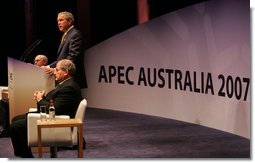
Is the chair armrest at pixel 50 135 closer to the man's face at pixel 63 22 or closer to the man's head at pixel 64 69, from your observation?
the man's head at pixel 64 69

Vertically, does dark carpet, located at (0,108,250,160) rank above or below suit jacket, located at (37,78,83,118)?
below

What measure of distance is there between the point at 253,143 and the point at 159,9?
6407 millimetres

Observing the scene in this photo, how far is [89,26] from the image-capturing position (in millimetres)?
12656

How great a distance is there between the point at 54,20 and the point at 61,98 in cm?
722

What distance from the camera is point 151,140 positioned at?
8297 millimetres

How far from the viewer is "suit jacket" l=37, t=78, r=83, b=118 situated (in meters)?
6.71

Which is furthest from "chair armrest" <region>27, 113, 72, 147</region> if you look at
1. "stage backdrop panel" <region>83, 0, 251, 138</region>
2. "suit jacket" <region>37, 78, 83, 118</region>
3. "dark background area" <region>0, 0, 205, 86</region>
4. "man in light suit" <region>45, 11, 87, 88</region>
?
"dark background area" <region>0, 0, 205, 86</region>

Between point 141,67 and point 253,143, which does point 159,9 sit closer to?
point 141,67

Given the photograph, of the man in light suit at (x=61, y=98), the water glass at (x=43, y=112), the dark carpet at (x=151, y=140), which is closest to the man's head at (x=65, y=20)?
the man in light suit at (x=61, y=98)

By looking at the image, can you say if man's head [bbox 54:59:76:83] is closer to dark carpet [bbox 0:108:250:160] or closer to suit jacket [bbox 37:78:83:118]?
suit jacket [bbox 37:78:83:118]

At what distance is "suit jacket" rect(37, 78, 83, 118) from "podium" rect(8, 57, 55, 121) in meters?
0.64

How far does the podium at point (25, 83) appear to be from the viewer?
739 cm

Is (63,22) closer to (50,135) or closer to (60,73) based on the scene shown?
(60,73)

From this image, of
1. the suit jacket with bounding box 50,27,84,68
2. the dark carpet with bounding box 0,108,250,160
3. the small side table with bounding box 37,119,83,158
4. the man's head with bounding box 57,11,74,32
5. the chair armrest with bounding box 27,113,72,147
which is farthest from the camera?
the suit jacket with bounding box 50,27,84,68
